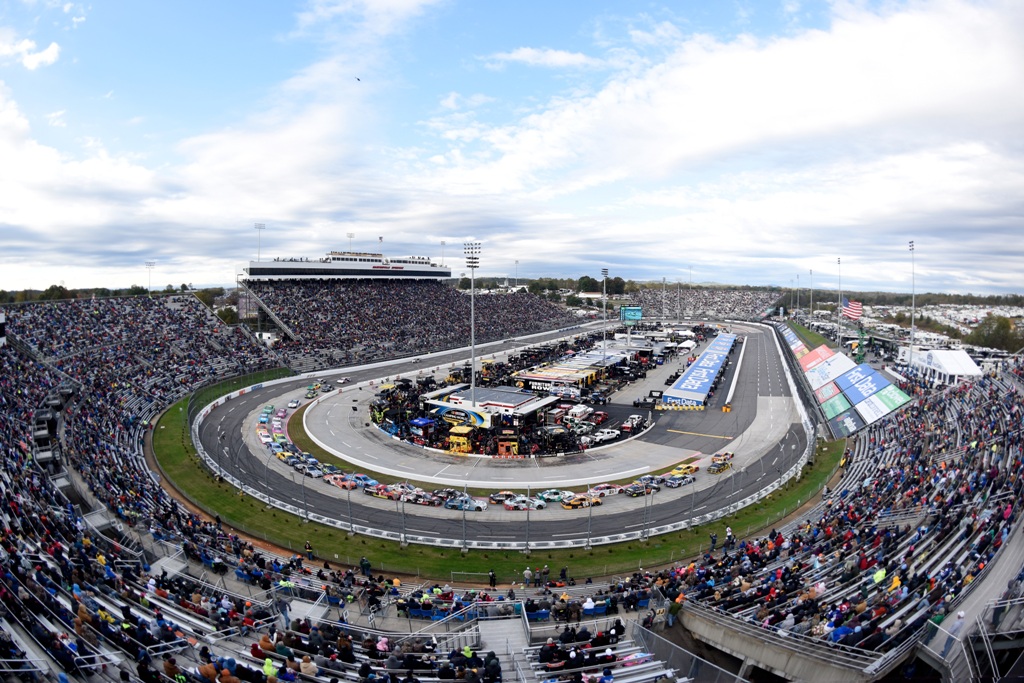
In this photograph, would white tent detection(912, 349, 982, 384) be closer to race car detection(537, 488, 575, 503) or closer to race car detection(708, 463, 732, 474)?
race car detection(708, 463, 732, 474)

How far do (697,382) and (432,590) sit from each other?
42.5 meters

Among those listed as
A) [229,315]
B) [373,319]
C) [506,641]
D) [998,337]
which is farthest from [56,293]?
[998,337]

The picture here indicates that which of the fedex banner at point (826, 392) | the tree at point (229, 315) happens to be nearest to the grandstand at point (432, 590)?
the fedex banner at point (826, 392)

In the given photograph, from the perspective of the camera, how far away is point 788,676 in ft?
46.4

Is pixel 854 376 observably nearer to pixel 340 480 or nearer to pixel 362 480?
pixel 362 480

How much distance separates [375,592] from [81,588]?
26.6ft

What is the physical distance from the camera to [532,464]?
37469mm

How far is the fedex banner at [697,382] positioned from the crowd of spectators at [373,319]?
35621 mm

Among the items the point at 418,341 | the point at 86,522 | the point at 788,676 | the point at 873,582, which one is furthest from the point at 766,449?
the point at 418,341

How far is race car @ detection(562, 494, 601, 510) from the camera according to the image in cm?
2977

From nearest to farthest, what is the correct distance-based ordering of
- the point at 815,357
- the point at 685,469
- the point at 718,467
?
the point at 685,469
the point at 718,467
the point at 815,357

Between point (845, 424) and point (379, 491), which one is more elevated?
point (845, 424)

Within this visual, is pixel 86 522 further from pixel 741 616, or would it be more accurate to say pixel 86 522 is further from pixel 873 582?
pixel 873 582

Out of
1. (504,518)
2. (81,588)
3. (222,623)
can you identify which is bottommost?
(504,518)
